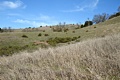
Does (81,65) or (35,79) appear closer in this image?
(35,79)

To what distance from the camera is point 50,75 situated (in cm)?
346

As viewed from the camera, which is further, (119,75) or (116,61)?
(116,61)

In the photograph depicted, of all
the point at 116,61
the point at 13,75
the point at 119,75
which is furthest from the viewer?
the point at 13,75

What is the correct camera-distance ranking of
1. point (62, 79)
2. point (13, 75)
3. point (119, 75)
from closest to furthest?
point (119, 75) → point (62, 79) → point (13, 75)

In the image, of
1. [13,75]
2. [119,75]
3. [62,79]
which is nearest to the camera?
[119,75]

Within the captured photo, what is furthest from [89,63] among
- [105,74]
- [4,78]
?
[4,78]

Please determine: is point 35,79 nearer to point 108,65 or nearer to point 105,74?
point 105,74

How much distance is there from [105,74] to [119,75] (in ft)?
0.96

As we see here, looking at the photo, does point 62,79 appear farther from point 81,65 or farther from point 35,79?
point 81,65

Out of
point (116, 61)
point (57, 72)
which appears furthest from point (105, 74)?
point (57, 72)

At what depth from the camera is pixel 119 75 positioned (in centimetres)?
301

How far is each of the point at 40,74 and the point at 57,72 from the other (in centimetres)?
44

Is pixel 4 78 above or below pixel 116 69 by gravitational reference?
below

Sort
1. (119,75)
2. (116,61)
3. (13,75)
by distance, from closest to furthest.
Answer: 1. (119,75)
2. (116,61)
3. (13,75)
